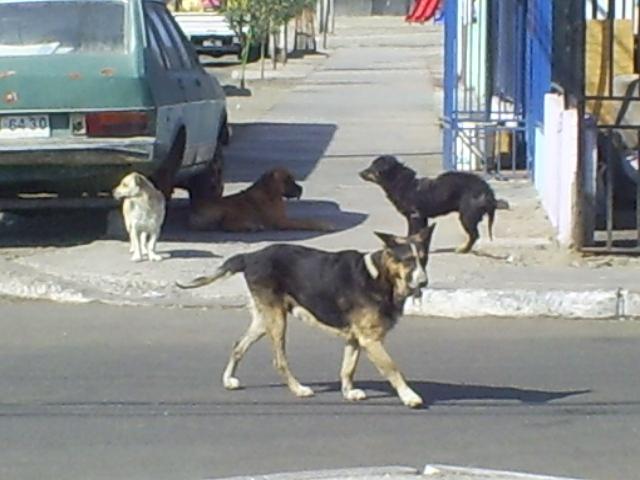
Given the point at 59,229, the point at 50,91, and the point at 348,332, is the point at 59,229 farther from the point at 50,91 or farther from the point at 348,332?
the point at 348,332

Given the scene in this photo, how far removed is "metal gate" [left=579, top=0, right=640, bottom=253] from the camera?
12109mm

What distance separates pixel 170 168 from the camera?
12742mm

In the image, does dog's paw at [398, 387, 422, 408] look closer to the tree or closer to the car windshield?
the car windshield

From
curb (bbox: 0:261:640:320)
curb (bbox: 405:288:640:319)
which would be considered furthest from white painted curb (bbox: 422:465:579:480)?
curb (bbox: 405:288:640:319)

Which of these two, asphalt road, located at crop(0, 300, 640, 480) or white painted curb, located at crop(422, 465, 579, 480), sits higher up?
white painted curb, located at crop(422, 465, 579, 480)

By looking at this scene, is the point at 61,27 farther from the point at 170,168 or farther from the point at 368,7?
the point at 368,7

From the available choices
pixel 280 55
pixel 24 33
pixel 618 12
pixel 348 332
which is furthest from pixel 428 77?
pixel 348 332

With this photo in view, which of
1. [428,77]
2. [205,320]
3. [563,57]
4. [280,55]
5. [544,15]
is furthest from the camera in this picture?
[280,55]

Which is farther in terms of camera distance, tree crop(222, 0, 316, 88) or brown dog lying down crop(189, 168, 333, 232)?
tree crop(222, 0, 316, 88)

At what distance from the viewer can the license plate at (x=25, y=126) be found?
11930mm

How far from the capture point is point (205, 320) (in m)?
10.6

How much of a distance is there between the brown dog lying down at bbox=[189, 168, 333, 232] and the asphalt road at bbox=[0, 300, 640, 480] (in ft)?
8.53

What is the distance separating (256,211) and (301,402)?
522 centimetres

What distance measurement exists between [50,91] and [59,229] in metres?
2.15
